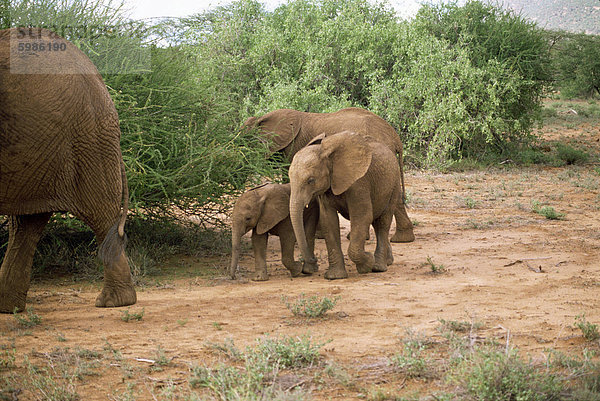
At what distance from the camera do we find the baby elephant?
640 centimetres

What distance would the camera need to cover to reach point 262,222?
6.49 m

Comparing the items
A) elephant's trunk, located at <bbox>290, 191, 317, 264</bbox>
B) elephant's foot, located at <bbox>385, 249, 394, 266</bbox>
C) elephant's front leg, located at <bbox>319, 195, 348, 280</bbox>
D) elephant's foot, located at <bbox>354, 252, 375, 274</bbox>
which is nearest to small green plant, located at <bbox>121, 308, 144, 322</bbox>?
elephant's trunk, located at <bbox>290, 191, 317, 264</bbox>

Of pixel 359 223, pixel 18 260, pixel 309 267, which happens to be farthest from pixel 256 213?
pixel 18 260

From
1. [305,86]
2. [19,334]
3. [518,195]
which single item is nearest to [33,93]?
[19,334]

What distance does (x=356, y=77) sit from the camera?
17125 millimetres

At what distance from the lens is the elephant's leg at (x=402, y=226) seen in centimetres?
840

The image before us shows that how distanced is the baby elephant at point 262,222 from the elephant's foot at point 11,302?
191cm

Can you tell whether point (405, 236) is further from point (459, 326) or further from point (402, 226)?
point (459, 326)

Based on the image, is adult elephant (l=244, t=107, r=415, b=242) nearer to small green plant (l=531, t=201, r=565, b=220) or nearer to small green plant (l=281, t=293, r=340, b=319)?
small green plant (l=531, t=201, r=565, b=220)

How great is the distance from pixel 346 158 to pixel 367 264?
1102 mm

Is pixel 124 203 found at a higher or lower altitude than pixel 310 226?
higher

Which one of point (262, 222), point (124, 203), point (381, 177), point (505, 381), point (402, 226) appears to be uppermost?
point (381, 177)

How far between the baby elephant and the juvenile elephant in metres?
0.27

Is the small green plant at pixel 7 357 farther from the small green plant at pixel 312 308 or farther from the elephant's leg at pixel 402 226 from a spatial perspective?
the elephant's leg at pixel 402 226
